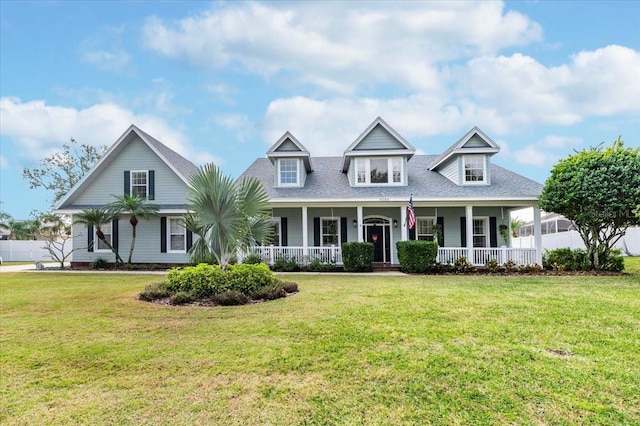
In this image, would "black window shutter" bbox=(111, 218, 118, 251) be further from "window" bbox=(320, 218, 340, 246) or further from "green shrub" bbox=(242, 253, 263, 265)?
"window" bbox=(320, 218, 340, 246)

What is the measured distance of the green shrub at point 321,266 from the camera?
51.8 ft

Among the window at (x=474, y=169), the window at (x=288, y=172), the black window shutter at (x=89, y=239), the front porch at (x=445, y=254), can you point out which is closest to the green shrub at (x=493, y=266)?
the front porch at (x=445, y=254)

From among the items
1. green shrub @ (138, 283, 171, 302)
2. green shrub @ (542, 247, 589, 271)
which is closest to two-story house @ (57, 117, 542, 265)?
green shrub @ (542, 247, 589, 271)

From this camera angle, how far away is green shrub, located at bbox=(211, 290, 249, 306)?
8.03 meters

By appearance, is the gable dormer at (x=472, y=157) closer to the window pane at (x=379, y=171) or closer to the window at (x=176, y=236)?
the window pane at (x=379, y=171)

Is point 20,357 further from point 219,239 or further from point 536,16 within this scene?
point 536,16

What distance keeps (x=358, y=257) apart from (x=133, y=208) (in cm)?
1056

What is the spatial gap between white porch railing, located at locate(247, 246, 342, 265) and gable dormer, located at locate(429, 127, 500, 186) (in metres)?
6.99

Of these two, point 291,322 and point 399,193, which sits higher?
point 399,193

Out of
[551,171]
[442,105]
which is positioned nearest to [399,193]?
[442,105]

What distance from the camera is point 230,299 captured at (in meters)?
8.05

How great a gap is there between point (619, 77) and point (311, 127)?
1489cm

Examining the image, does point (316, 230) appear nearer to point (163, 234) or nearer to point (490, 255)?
point (163, 234)

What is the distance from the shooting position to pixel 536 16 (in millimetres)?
12406
